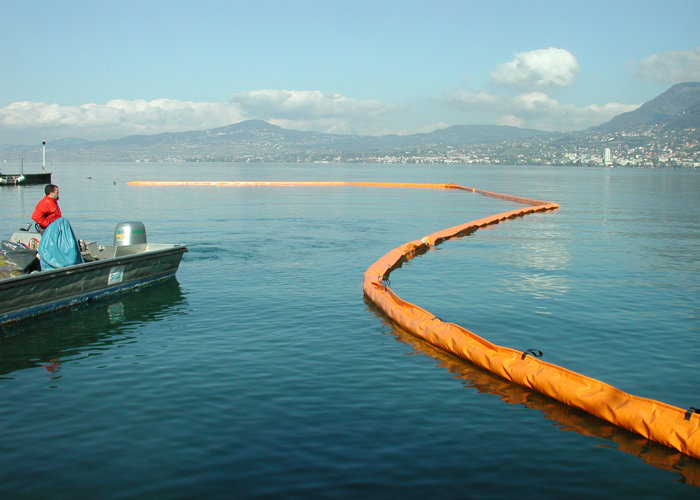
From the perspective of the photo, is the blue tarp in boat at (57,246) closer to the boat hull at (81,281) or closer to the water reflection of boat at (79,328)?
the boat hull at (81,281)

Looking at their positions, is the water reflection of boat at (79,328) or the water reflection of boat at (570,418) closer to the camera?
the water reflection of boat at (570,418)

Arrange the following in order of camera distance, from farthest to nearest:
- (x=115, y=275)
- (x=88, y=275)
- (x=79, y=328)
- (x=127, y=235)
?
(x=127, y=235) → (x=115, y=275) → (x=88, y=275) → (x=79, y=328)

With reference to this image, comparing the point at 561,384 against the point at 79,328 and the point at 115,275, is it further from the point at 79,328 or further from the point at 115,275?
the point at 115,275

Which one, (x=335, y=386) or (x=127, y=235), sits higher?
(x=127, y=235)

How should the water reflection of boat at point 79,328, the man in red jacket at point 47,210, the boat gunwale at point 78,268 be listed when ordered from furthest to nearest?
1. the man in red jacket at point 47,210
2. the boat gunwale at point 78,268
3. the water reflection of boat at point 79,328

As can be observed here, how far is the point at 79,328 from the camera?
49.4 ft

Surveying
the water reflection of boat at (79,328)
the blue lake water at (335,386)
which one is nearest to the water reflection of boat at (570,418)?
the blue lake water at (335,386)

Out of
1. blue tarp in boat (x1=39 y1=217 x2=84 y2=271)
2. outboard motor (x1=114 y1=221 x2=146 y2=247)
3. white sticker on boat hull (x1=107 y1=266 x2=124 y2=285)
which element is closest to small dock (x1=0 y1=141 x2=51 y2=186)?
outboard motor (x1=114 y1=221 x2=146 y2=247)

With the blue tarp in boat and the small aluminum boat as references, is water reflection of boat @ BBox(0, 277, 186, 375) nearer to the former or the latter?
the small aluminum boat

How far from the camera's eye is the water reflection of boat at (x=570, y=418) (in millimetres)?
8156

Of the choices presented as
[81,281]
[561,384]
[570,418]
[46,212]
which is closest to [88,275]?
[81,281]

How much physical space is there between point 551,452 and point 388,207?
45.4 m

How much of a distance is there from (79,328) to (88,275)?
239 centimetres

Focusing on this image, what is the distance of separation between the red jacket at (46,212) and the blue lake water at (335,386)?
8.42ft
